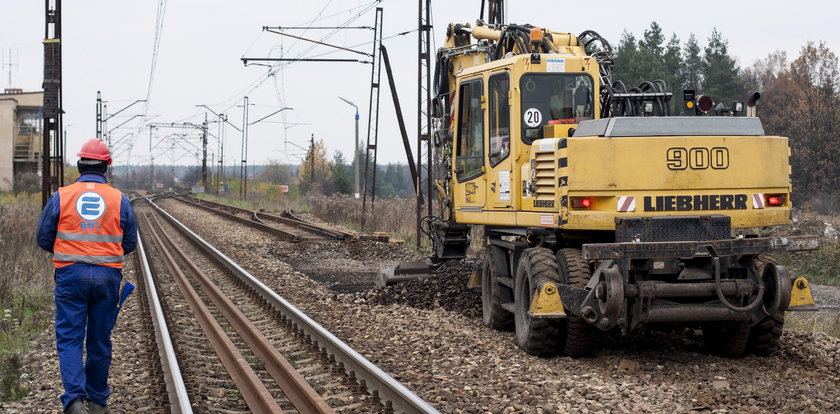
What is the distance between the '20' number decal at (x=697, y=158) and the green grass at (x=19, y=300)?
247 inches

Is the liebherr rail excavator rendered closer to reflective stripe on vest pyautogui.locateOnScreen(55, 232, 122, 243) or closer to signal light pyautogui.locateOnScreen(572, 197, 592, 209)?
signal light pyautogui.locateOnScreen(572, 197, 592, 209)

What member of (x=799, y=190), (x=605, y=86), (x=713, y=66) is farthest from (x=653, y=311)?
(x=713, y=66)

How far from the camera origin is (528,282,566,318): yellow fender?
8.30m

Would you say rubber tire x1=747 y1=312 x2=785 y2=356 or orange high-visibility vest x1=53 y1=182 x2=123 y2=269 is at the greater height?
orange high-visibility vest x1=53 y1=182 x2=123 y2=269

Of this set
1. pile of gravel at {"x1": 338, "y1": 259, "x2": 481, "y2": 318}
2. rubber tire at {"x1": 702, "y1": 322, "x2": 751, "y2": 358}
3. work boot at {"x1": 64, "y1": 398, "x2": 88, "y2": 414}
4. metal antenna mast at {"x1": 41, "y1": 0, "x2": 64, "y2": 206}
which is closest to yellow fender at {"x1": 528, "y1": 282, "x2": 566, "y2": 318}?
rubber tire at {"x1": 702, "y1": 322, "x2": 751, "y2": 358}

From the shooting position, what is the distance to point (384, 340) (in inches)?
396

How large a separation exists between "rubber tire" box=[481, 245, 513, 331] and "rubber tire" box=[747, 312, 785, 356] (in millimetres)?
2969

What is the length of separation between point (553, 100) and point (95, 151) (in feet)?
16.3

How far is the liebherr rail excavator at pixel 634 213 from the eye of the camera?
7.89 m

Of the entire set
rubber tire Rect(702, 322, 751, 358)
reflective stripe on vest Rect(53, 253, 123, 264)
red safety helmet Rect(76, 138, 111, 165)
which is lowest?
rubber tire Rect(702, 322, 751, 358)

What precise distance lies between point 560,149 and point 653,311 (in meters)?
1.75

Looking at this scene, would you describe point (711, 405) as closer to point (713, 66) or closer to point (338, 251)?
point (338, 251)

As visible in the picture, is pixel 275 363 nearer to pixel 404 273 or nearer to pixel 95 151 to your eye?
pixel 95 151

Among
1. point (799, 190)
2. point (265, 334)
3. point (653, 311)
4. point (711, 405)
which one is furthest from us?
point (799, 190)
